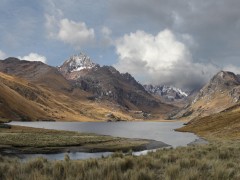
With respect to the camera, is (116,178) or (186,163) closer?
(116,178)

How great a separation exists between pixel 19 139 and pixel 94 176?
57.7m

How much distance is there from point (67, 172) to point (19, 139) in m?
56.7

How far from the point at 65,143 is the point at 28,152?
40.6 ft

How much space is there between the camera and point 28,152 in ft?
181

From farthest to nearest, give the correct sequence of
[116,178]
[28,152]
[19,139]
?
1. [19,139]
2. [28,152]
3. [116,178]

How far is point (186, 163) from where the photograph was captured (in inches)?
649

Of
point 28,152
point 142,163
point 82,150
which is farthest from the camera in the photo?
point 82,150

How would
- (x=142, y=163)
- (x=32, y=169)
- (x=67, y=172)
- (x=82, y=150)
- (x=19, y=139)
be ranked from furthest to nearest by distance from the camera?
1. (x=19, y=139)
2. (x=82, y=150)
3. (x=142, y=163)
4. (x=32, y=169)
5. (x=67, y=172)

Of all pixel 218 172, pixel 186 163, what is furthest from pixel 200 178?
pixel 186 163

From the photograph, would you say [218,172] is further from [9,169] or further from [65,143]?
[65,143]

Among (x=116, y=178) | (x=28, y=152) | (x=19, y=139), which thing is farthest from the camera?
(x=19, y=139)

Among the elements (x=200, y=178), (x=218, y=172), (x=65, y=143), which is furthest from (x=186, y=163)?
(x=65, y=143)

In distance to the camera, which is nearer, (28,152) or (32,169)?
(32,169)

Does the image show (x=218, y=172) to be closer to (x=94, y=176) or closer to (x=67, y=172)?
(x=94, y=176)
